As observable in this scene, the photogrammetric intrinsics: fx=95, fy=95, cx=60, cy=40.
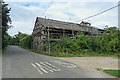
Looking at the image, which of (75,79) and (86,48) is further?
(86,48)

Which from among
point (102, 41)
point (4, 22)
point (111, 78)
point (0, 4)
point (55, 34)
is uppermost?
point (0, 4)

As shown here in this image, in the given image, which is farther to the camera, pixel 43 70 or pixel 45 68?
pixel 45 68

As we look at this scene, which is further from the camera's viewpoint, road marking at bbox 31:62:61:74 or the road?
road marking at bbox 31:62:61:74

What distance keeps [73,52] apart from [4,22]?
1097 cm

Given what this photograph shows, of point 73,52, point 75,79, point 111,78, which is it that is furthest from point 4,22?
point 111,78

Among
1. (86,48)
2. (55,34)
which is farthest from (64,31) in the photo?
(86,48)

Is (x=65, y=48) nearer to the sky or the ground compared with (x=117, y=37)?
nearer to the ground

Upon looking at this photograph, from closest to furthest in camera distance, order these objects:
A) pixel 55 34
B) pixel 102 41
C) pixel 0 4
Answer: pixel 0 4 → pixel 102 41 → pixel 55 34

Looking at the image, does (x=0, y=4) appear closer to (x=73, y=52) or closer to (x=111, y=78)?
(x=73, y=52)

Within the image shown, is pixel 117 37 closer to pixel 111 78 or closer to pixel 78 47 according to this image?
pixel 78 47

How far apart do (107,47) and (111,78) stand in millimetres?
10635

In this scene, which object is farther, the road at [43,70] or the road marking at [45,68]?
the road marking at [45,68]

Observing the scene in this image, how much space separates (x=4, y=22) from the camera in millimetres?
13914

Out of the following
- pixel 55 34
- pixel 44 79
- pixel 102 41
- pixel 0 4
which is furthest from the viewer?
pixel 55 34
